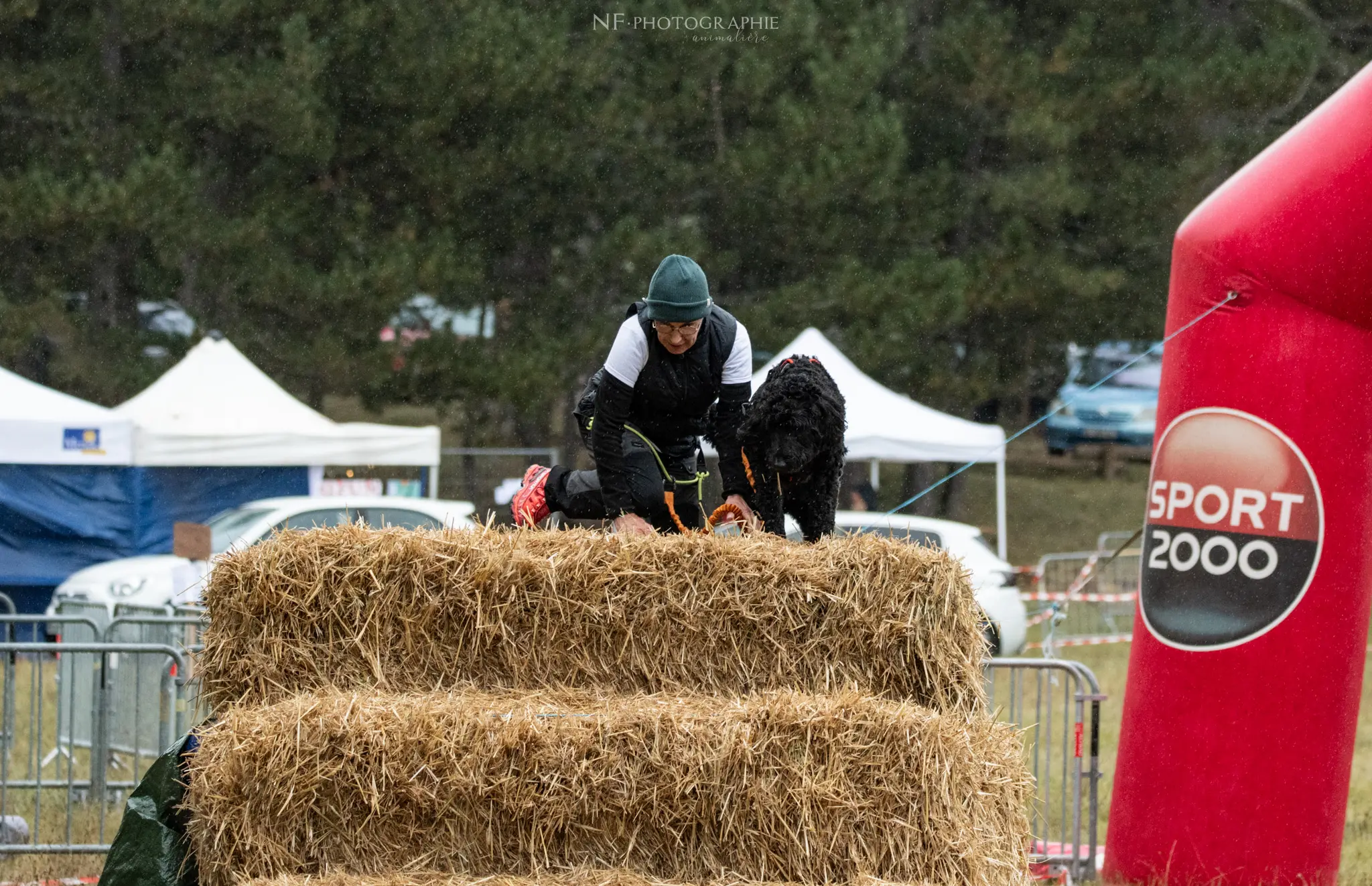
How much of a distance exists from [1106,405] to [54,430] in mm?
18711

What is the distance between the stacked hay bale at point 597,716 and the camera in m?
4.03

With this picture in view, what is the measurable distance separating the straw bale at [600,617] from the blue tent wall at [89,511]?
1081 centimetres

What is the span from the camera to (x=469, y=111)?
20.5 meters

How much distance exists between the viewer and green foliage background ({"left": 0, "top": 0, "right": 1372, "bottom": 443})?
→ 19.8 metres

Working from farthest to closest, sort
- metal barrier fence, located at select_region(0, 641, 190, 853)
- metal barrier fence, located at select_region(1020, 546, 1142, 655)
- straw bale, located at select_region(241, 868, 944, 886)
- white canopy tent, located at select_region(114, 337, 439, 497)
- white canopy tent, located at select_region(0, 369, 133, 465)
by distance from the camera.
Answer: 1. metal barrier fence, located at select_region(1020, 546, 1142, 655)
2. white canopy tent, located at select_region(114, 337, 439, 497)
3. white canopy tent, located at select_region(0, 369, 133, 465)
4. metal barrier fence, located at select_region(0, 641, 190, 853)
5. straw bale, located at select_region(241, 868, 944, 886)

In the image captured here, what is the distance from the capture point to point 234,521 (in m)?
13.5

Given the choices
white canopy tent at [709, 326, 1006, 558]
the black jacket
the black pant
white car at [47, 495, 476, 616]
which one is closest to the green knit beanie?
the black jacket

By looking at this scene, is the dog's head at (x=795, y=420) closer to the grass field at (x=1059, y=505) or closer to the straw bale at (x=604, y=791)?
the straw bale at (x=604, y=791)

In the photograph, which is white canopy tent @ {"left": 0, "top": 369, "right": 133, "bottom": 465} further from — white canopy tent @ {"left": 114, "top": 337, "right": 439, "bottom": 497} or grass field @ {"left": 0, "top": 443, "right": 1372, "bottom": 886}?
grass field @ {"left": 0, "top": 443, "right": 1372, "bottom": 886}

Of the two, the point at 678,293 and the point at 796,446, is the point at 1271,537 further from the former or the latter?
the point at 678,293

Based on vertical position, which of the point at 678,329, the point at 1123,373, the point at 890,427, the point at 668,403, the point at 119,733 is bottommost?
the point at 119,733

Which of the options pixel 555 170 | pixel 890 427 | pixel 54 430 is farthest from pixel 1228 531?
pixel 555 170

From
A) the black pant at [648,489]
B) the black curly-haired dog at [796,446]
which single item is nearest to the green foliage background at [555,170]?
the black pant at [648,489]

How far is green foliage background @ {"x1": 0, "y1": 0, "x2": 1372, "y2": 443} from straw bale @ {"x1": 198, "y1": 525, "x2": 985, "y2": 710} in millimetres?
15566
